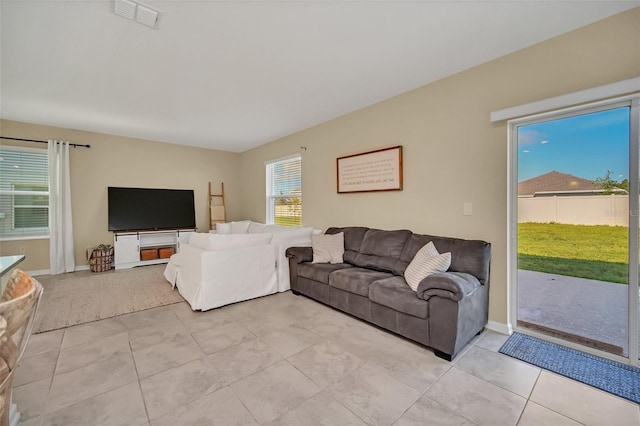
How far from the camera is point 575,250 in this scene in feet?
7.76

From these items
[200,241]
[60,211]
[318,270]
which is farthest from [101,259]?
[318,270]

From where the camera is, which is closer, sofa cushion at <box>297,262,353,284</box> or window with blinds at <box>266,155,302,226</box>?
sofa cushion at <box>297,262,353,284</box>

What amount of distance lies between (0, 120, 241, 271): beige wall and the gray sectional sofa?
4.02 metres

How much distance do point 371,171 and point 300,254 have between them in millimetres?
1510

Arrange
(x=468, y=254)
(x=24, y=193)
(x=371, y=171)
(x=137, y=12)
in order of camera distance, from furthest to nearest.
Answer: (x=24, y=193)
(x=371, y=171)
(x=468, y=254)
(x=137, y=12)

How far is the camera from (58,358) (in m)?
2.19

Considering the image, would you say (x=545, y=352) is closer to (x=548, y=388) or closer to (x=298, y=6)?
(x=548, y=388)

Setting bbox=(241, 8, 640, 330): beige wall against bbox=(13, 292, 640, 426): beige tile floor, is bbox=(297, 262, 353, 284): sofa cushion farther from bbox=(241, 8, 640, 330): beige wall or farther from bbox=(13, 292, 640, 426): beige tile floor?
bbox=(241, 8, 640, 330): beige wall

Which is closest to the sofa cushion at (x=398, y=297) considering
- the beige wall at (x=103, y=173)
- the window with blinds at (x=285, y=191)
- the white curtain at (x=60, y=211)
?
the window with blinds at (x=285, y=191)

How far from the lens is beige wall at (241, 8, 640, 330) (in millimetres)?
2133

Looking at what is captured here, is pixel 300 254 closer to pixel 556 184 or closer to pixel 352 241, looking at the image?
pixel 352 241

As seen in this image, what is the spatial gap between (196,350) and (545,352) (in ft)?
9.55

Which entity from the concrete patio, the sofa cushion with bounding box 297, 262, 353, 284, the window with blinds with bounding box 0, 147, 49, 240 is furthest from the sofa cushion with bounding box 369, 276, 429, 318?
the window with blinds with bounding box 0, 147, 49, 240

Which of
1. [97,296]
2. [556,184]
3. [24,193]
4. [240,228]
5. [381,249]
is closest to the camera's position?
[556,184]
